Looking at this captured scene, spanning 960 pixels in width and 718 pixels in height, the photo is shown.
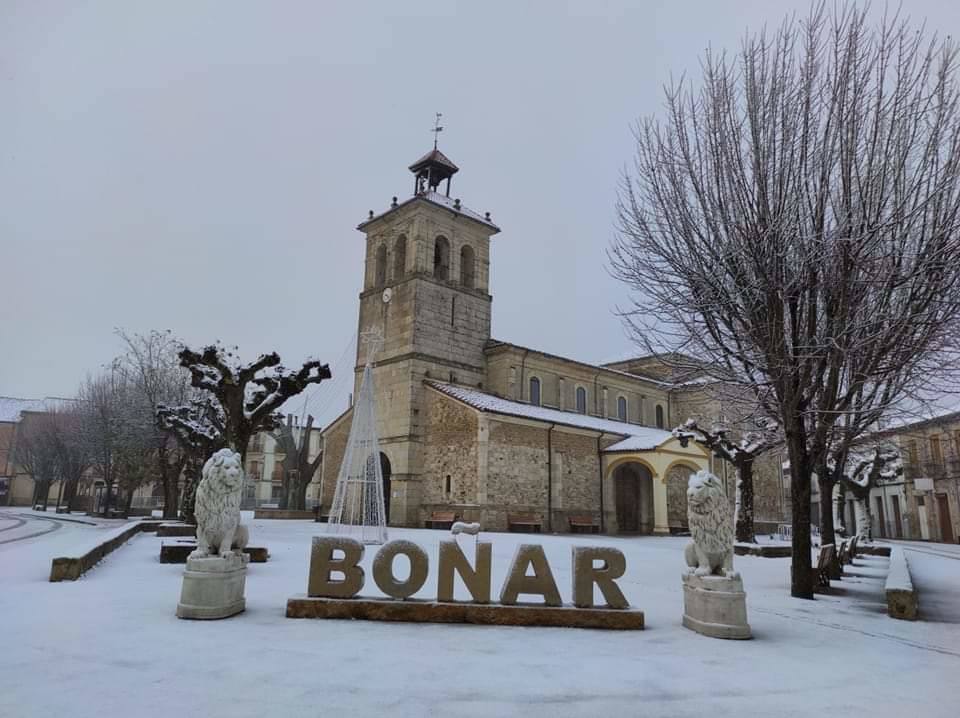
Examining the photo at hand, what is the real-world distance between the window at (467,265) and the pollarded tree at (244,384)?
642 inches

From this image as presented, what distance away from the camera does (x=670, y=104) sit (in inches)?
421

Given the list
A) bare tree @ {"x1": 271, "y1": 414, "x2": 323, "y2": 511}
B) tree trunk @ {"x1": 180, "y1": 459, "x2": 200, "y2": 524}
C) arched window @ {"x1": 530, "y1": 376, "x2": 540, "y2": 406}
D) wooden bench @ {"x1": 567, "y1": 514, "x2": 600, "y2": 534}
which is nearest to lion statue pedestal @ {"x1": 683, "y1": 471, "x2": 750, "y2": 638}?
tree trunk @ {"x1": 180, "y1": 459, "x2": 200, "y2": 524}

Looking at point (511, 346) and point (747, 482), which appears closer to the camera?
point (747, 482)

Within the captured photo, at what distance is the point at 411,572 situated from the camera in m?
7.59

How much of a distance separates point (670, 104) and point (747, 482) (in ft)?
44.1

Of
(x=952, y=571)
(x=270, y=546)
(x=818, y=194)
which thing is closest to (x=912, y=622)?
(x=818, y=194)

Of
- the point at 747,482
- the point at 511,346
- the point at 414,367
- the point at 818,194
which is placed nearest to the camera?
the point at 818,194

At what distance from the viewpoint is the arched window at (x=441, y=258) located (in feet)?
105

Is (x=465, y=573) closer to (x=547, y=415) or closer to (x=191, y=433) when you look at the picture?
(x=191, y=433)

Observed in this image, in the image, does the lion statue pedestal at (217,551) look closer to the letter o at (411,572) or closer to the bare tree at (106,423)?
the letter o at (411,572)

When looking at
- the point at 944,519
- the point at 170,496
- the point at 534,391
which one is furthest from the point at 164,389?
the point at 944,519

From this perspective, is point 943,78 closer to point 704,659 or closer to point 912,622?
point 912,622

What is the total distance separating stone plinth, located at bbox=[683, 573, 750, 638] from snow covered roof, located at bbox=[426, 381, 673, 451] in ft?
61.8

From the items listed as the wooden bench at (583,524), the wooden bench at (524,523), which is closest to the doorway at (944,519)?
the wooden bench at (583,524)
